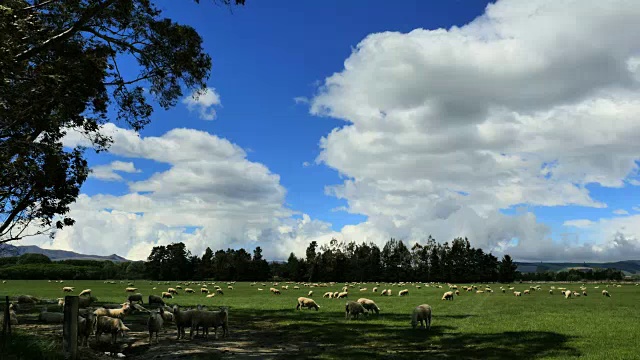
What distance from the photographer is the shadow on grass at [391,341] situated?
1641cm

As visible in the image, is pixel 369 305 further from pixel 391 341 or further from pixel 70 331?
pixel 70 331

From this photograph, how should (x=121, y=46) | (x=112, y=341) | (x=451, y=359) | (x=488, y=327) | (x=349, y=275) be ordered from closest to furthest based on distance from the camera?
(x=451, y=359) < (x=112, y=341) < (x=121, y=46) < (x=488, y=327) < (x=349, y=275)

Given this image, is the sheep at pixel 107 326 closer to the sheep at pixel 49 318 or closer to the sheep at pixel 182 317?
the sheep at pixel 182 317

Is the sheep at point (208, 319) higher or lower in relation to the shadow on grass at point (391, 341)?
higher

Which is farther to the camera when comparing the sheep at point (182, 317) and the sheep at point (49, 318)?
the sheep at point (49, 318)

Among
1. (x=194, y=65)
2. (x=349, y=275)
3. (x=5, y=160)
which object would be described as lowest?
(x=349, y=275)

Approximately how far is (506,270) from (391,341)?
484 ft

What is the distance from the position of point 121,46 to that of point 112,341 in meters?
12.6

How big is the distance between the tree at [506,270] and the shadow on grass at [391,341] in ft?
454

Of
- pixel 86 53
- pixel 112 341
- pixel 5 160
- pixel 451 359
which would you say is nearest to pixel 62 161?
pixel 5 160

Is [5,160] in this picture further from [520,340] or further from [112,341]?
[520,340]

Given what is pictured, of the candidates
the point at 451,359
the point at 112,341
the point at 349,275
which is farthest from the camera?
the point at 349,275

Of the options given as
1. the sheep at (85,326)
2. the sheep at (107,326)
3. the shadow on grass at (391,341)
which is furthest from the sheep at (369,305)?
the sheep at (85,326)

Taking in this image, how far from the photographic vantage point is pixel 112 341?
17.0 meters
